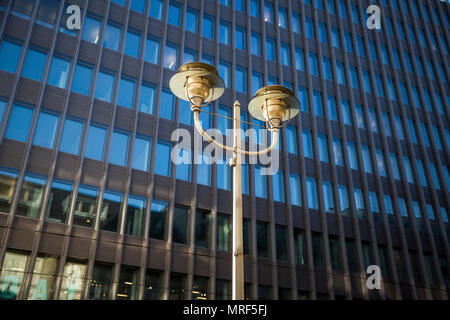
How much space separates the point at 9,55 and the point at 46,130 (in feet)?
14.3

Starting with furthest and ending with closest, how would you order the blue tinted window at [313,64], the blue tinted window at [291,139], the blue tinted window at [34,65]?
the blue tinted window at [313,64] → the blue tinted window at [291,139] → the blue tinted window at [34,65]

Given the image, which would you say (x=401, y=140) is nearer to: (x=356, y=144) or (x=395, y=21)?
(x=356, y=144)

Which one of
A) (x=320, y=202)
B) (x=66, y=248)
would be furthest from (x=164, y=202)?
(x=320, y=202)

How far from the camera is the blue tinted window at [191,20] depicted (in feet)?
90.2

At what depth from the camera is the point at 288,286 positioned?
2298 cm

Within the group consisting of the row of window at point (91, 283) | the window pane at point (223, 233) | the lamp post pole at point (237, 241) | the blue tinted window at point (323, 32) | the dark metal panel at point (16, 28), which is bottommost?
the lamp post pole at point (237, 241)

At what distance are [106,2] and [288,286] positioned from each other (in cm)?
1953

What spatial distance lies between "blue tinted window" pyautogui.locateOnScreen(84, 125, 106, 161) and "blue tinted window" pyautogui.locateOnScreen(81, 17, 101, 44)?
5.56 meters

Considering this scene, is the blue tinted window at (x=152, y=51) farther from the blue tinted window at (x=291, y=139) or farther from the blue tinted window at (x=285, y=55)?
the blue tinted window at (x=291, y=139)

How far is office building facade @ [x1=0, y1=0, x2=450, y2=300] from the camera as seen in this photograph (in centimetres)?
1936

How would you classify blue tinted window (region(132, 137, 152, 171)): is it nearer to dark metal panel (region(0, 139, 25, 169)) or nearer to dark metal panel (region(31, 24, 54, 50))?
dark metal panel (region(0, 139, 25, 169))

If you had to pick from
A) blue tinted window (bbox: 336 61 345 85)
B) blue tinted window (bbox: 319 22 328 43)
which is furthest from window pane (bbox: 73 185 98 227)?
blue tinted window (bbox: 319 22 328 43)

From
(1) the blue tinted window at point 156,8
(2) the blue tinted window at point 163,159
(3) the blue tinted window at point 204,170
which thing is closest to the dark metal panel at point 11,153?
(2) the blue tinted window at point 163,159

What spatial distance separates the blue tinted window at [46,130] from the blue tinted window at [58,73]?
1892mm
